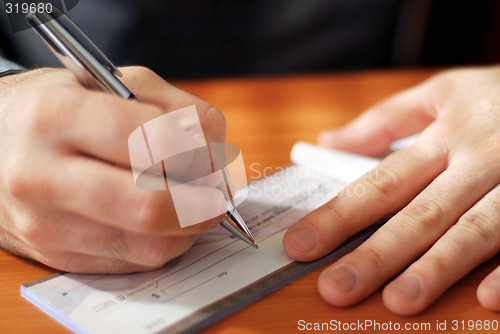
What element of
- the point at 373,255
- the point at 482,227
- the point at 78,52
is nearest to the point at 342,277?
the point at 373,255

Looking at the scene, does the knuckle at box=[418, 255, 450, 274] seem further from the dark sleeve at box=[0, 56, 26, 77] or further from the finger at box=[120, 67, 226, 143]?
the dark sleeve at box=[0, 56, 26, 77]

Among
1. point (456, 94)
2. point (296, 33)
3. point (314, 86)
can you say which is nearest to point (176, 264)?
point (456, 94)

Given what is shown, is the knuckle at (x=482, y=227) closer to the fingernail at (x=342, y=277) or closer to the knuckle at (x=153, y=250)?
the fingernail at (x=342, y=277)

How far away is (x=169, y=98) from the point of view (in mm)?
312

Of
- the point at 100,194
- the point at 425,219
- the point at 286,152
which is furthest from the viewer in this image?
the point at 286,152

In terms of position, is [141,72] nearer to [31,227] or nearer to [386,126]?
[31,227]

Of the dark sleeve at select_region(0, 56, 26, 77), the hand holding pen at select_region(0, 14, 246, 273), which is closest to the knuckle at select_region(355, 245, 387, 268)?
the hand holding pen at select_region(0, 14, 246, 273)

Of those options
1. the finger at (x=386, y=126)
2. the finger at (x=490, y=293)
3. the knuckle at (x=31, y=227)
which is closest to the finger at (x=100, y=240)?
the knuckle at (x=31, y=227)

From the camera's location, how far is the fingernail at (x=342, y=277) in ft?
1.06

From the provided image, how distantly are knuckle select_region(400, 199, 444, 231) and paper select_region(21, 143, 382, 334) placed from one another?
1.4 inches

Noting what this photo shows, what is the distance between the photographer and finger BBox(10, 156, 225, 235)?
11.1 inches

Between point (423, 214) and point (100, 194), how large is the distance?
0.26 m

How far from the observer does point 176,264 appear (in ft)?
1.18

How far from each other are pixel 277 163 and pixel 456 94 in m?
0.23
